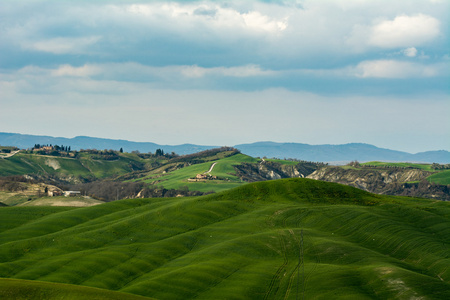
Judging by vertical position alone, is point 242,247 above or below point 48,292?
below

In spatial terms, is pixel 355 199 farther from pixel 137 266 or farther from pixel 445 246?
pixel 137 266

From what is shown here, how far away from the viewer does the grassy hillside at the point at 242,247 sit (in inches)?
2940

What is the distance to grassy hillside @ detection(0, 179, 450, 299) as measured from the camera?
A: 245ft

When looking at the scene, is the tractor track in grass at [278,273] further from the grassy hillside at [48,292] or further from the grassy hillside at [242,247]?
the grassy hillside at [48,292]

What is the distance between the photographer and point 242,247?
319ft

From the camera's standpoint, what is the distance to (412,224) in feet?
387

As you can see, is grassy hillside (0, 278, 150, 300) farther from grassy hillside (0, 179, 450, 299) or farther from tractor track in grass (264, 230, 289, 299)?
tractor track in grass (264, 230, 289, 299)

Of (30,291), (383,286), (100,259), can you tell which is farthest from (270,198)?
(30,291)

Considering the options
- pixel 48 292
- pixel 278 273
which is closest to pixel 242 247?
pixel 278 273

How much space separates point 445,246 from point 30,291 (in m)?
83.3

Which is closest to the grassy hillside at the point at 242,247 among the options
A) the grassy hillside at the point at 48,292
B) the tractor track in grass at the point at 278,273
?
the tractor track in grass at the point at 278,273

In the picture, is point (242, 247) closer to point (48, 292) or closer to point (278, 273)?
point (278, 273)

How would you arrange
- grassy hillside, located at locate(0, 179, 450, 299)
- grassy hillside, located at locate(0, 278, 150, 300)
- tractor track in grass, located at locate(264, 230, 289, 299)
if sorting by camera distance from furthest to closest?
grassy hillside, located at locate(0, 179, 450, 299), tractor track in grass, located at locate(264, 230, 289, 299), grassy hillside, located at locate(0, 278, 150, 300)

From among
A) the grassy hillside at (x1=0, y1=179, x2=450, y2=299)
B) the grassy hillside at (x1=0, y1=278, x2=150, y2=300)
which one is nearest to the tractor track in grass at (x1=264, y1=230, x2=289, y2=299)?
the grassy hillside at (x1=0, y1=179, x2=450, y2=299)
